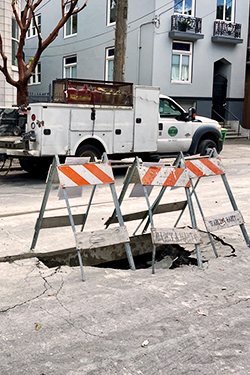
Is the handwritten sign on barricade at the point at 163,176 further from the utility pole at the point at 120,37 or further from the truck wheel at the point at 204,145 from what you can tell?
the utility pole at the point at 120,37

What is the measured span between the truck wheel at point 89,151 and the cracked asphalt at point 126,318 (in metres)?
5.33

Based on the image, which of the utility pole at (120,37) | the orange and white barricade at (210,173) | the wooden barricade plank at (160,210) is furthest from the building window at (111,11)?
the orange and white barricade at (210,173)

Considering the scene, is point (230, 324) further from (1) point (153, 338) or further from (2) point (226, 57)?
(2) point (226, 57)

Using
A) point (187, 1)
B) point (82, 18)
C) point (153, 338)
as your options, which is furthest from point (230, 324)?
point (82, 18)

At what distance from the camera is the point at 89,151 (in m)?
11.5

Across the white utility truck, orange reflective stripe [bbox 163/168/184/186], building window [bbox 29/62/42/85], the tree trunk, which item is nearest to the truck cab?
the white utility truck

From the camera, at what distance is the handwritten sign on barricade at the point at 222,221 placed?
19.1 ft

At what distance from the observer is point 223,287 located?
489cm

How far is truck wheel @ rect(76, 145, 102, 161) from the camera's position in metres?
11.3

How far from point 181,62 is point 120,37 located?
35.2 ft

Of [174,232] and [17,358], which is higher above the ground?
[174,232]

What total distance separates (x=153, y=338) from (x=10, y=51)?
62.3 ft

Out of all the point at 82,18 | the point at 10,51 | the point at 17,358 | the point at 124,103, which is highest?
the point at 82,18

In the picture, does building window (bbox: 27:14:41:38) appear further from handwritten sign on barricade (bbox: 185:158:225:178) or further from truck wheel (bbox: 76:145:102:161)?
handwritten sign on barricade (bbox: 185:158:225:178)
